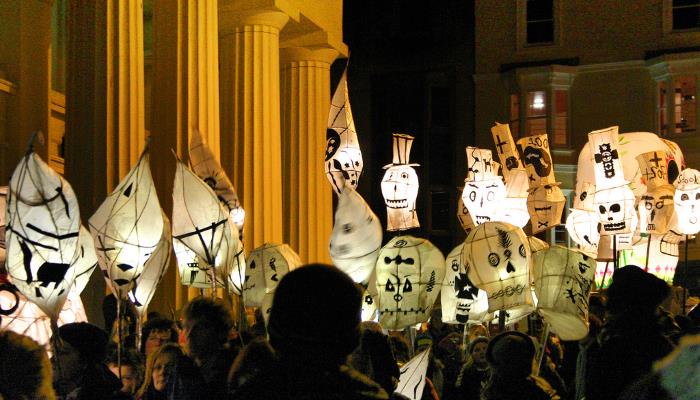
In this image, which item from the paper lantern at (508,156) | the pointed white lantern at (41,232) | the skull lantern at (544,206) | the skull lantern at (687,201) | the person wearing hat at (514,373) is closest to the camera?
the person wearing hat at (514,373)

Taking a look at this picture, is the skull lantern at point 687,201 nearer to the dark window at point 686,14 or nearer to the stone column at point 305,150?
the stone column at point 305,150

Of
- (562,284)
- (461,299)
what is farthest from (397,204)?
(562,284)

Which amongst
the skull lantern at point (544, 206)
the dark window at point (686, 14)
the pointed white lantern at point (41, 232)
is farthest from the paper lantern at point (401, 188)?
the dark window at point (686, 14)

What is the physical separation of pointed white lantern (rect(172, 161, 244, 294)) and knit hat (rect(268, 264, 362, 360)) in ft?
17.9

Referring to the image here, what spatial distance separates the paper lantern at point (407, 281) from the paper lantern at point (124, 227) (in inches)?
98.1

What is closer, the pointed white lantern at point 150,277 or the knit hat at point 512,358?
the knit hat at point 512,358

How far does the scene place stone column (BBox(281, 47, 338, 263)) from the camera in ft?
68.1

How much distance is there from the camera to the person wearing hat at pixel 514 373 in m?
4.96

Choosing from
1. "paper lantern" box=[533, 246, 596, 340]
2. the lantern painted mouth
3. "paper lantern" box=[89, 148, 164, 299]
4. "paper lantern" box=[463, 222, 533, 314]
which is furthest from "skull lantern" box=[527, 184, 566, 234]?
"paper lantern" box=[89, 148, 164, 299]

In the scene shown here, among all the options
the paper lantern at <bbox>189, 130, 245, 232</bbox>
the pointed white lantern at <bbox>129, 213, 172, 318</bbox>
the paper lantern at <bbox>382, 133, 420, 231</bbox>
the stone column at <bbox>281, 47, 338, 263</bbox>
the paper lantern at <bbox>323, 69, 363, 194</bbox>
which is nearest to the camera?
the pointed white lantern at <bbox>129, 213, 172, 318</bbox>

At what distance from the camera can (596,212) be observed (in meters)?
14.1

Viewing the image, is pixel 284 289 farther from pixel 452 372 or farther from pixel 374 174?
pixel 374 174

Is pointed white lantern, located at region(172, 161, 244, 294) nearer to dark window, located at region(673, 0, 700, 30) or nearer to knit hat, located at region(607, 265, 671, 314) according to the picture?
knit hat, located at region(607, 265, 671, 314)

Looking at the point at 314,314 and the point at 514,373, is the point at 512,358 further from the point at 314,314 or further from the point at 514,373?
the point at 314,314
